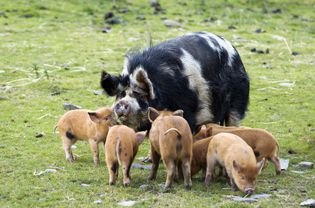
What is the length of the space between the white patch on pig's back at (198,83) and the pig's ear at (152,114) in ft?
3.09

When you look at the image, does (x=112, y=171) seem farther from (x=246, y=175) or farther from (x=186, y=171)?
(x=246, y=175)

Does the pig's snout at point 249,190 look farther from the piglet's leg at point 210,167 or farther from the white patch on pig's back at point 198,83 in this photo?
the white patch on pig's back at point 198,83

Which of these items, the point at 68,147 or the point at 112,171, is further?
the point at 68,147

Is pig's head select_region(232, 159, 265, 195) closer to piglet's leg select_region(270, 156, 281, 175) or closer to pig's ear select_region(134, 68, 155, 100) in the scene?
piglet's leg select_region(270, 156, 281, 175)

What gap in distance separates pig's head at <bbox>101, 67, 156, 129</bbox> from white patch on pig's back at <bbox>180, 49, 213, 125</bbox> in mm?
711

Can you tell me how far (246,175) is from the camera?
731 cm

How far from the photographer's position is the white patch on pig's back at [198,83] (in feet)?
29.0

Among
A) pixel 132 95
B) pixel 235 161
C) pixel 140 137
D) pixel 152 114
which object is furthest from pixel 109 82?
pixel 235 161

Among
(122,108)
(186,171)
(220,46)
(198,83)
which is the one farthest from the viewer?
(220,46)

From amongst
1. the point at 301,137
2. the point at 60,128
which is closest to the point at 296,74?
the point at 301,137

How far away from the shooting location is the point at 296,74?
15.4 metres

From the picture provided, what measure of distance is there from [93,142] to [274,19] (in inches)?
600

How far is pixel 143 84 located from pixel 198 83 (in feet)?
3.13

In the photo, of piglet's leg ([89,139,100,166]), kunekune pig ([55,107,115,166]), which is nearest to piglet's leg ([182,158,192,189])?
kunekune pig ([55,107,115,166])
